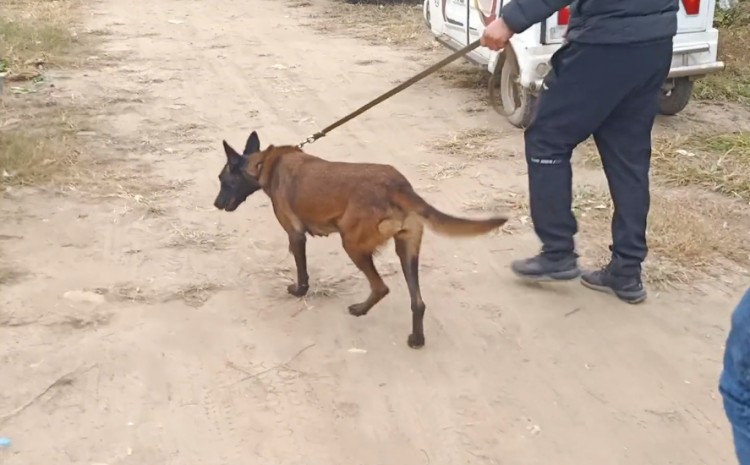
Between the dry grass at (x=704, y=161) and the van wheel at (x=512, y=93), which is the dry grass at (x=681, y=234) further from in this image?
the van wheel at (x=512, y=93)

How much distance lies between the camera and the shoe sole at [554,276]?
426 cm

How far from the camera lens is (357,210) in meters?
3.62

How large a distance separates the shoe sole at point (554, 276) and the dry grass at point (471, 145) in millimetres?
2092

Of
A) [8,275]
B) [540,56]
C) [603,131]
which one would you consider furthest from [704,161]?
[8,275]

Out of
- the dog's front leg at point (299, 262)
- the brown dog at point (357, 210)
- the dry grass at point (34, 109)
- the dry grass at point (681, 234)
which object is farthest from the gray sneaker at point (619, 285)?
the dry grass at point (34, 109)

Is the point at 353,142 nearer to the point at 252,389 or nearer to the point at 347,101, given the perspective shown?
the point at 347,101

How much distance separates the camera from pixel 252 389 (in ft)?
11.4

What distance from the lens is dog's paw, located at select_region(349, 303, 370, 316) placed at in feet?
13.1

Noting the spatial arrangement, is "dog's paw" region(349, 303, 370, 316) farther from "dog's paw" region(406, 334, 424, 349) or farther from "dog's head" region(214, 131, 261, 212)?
"dog's head" region(214, 131, 261, 212)

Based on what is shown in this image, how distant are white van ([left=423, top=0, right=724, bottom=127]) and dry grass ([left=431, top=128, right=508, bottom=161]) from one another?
29 cm

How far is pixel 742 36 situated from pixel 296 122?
5192 mm

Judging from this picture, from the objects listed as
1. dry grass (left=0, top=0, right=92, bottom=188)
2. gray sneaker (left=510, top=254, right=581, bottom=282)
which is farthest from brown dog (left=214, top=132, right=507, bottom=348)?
dry grass (left=0, top=0, right=92, bottom=188)

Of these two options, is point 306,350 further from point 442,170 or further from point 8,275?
point 442,170

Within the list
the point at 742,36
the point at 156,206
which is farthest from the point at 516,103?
the point at 742,36
